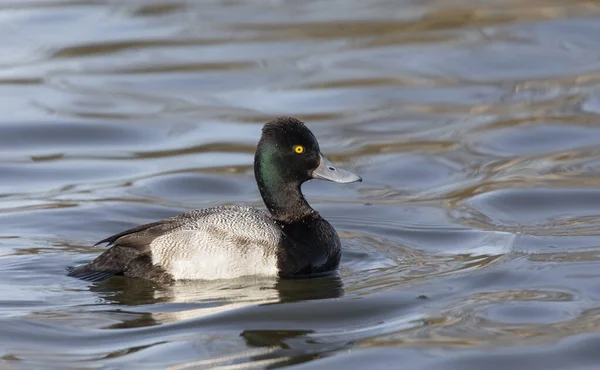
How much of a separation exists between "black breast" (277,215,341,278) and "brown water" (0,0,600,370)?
14cm

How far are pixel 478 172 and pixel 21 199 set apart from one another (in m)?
4.15

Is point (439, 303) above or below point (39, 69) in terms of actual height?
below

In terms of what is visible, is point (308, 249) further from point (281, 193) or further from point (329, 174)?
point (329, 174)

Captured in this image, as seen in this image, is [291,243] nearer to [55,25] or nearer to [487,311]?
[487,311]

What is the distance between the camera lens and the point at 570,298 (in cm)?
760

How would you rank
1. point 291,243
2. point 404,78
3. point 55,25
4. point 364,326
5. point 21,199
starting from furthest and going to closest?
1. point 55,25
2. point 404,78
3. point 21,199
4. point 291,243
5. point 364,326

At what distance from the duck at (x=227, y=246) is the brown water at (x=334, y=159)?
13 centimetres

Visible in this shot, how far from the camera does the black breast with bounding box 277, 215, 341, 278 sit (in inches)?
323

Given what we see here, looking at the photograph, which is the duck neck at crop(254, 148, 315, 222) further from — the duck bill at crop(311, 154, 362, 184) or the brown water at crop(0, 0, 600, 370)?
the brown water at crop(0, 0, 600, 370)

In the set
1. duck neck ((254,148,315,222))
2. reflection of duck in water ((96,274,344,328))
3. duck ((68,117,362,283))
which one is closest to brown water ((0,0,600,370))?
reflection of duck in water ((96,274,344,328))

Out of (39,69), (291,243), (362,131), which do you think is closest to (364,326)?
(291,243)

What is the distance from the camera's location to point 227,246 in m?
8.08

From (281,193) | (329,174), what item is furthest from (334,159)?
(281,193)

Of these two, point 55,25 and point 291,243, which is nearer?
point 291,243
